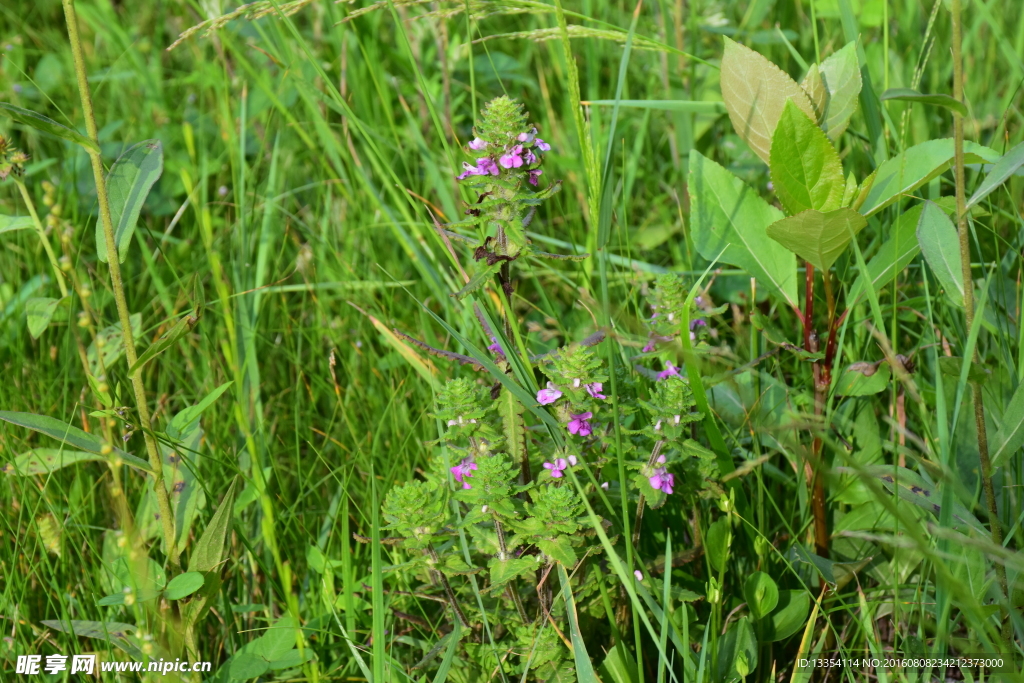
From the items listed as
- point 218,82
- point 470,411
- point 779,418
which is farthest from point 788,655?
point 218,82

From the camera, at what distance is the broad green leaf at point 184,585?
152cm

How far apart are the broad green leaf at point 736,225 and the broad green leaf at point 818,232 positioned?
156 millimetres

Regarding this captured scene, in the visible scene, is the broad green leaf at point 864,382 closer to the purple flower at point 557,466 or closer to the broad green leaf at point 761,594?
the broad green leaf at point 761,594

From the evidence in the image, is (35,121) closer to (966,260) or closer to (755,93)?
(755,93)

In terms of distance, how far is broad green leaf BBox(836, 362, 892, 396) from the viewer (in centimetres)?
172

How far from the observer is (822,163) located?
1657 mm

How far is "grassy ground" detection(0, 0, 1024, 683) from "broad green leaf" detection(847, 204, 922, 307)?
0.42ft

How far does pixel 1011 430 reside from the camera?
139 centimetres

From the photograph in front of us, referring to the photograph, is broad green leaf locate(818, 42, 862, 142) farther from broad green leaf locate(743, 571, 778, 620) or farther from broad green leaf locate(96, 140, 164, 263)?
broad green leaf locate(96, 140, 164, 263)

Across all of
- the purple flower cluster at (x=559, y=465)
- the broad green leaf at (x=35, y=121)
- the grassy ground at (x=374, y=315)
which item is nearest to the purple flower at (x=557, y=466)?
the purple flower cluster at (x=559, y=465)

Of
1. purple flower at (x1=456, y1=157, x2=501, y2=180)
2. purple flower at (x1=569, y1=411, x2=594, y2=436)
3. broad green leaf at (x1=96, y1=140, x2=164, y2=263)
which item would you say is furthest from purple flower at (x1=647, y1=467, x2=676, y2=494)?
broad green leaf at (x1=96, y1=140, x2=164, y2=263)

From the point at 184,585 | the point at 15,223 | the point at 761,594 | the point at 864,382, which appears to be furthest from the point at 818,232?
the point at 15,223

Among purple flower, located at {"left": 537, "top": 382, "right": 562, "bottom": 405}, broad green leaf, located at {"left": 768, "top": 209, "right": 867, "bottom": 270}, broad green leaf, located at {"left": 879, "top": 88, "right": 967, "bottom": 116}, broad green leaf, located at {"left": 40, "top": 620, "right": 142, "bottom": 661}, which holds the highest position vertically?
broad green leaf, located at {"left": 879, "top": 88, "right": 967, "bottom": 116}

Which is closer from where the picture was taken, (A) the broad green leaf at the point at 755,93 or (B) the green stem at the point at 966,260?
(B) the green stem at the point at 966,260
